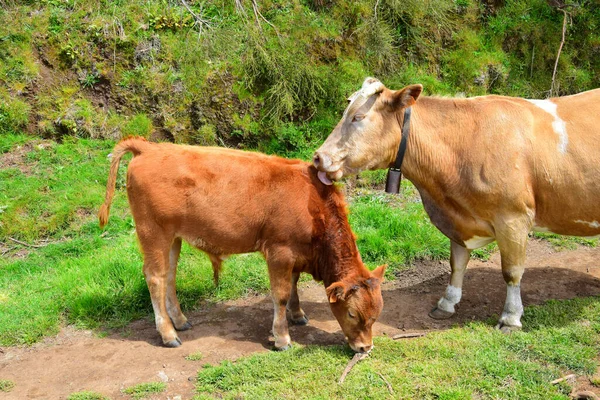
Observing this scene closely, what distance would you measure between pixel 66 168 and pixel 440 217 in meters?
6.60

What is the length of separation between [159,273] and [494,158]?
3746mm

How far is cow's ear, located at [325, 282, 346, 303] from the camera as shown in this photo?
5.72 m

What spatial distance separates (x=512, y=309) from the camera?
6199mm

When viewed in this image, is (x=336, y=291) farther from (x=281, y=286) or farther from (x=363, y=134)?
(x=363, y=134)

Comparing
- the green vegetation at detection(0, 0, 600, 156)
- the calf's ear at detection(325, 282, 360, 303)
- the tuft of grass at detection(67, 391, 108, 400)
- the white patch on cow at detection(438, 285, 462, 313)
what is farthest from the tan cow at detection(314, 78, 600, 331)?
the green vegetation at detection(0, 0, 600, 156)

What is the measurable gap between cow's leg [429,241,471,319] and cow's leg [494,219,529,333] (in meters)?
0.68

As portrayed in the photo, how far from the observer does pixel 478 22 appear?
1352 cm

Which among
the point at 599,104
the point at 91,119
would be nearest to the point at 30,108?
the point at 91,119

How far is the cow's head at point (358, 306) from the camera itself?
18.8 ft

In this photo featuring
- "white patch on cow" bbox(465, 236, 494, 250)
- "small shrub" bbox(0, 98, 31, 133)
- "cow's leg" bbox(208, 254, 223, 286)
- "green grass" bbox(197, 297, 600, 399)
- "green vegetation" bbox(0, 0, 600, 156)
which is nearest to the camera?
"green grass" bbox(197, 297, 600, 399)

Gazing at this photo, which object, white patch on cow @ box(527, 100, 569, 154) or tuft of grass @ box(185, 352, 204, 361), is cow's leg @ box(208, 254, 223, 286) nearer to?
tuft of grass @ box(185, 352, 204, 361)

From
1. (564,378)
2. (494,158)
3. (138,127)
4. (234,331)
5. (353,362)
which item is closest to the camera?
(564,378)

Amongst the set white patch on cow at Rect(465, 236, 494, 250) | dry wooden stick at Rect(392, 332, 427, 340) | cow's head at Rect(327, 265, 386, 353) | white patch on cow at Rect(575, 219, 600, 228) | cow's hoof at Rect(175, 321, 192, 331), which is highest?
white patch on cow at Rect(575, 219, 600, 228)

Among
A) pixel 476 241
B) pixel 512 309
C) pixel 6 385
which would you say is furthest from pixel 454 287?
pixel 6 385
